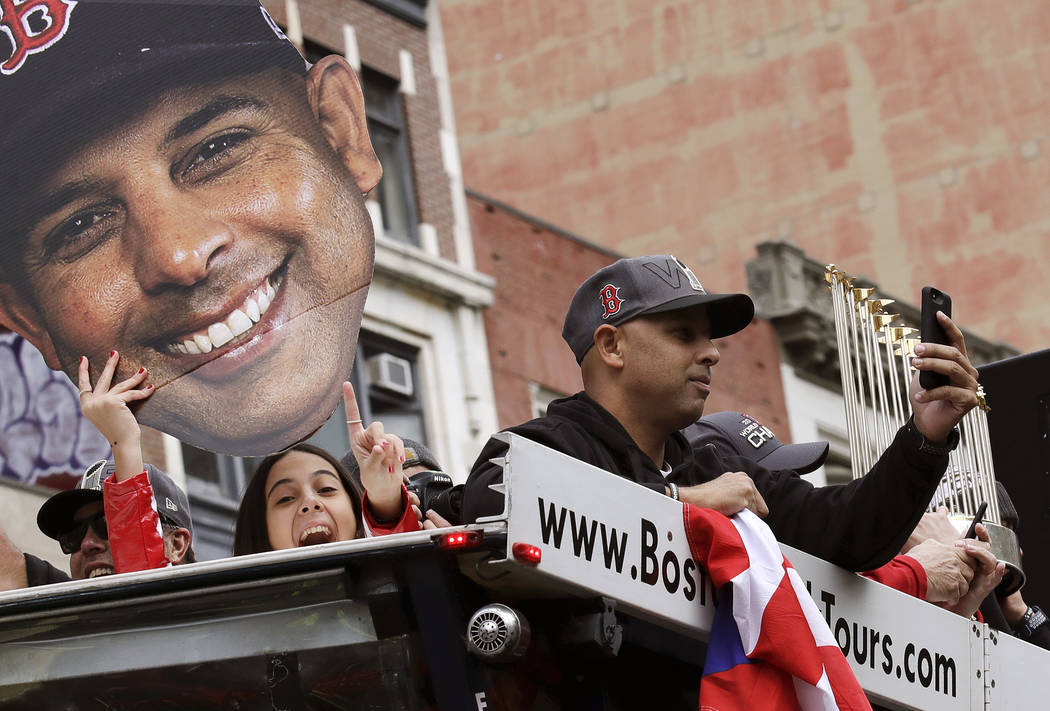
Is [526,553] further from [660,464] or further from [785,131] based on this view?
[785,131]

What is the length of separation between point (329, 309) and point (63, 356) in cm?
83

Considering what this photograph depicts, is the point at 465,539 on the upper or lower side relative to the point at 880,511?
lower

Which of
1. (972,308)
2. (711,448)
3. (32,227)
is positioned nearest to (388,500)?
(711,448)

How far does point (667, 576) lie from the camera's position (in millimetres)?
5129

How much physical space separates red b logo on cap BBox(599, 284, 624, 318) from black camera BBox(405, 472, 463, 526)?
0.67 m

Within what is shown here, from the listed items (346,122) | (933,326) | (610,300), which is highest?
(346,122)

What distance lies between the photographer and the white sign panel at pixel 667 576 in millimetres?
4871

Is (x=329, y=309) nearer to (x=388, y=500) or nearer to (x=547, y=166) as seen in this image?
(x=388, y=500)

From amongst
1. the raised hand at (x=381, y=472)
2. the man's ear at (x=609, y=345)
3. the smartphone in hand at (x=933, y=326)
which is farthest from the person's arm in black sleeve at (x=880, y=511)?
the raised hand at (x=381, y=472)

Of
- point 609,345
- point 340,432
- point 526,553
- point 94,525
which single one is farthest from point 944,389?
point 340,432

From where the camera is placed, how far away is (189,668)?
5.07 meters

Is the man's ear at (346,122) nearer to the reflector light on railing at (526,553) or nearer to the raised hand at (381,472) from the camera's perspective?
the raised hand at (381,472)

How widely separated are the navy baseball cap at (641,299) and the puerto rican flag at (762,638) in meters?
0.77

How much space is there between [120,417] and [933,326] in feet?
7.00
